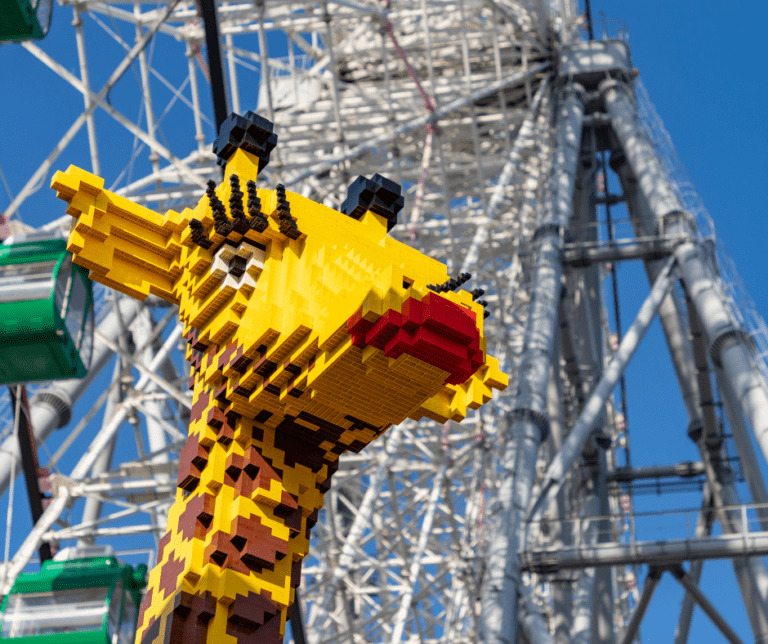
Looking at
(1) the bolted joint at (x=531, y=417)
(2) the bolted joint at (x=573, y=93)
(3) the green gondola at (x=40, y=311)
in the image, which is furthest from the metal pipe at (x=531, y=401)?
(3) the green gondola at (x=40, y=311)

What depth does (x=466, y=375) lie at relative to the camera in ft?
26.3

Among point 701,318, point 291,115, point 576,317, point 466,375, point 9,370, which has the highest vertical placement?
point 291,115

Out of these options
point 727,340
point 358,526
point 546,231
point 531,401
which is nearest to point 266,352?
point 531,401

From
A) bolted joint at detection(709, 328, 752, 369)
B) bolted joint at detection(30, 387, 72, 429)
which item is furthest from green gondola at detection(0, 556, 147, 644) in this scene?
bolted joint at detection(709, 328, 752, 369)

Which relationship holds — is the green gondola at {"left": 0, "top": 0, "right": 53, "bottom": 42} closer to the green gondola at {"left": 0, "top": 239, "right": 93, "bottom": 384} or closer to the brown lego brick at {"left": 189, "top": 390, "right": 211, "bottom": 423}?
the green gondola at {"left": 0, "top": 239, "right": 93, "bottom": 384}

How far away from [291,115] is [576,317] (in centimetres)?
666

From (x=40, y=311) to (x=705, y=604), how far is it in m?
11.4

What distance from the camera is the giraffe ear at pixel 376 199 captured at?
9.81 m

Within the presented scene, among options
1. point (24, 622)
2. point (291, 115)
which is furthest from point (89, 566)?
point (291, 115)

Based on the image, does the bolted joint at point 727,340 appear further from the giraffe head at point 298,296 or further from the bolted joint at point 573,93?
the giraffe head at point 298,296

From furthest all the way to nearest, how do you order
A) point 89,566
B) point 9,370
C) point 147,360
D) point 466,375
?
1. point 147,360
2. point 89,566
3. point 9,370
4. point 466,375

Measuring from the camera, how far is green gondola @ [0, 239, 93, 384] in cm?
1116

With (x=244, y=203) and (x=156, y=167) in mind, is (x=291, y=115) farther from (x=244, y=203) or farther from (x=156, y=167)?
(x=244, y=203)

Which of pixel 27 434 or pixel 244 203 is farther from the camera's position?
pixel 27 434
